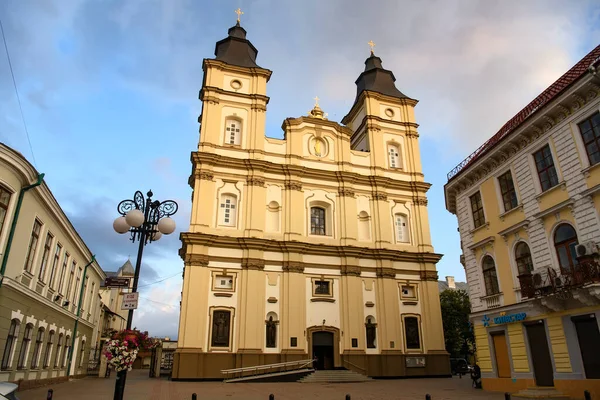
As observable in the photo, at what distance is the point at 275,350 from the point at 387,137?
19.9 meters

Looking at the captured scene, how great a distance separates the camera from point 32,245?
54.7 feet

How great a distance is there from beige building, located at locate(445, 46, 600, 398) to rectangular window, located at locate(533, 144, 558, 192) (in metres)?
0.04

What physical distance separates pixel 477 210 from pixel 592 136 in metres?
7.09

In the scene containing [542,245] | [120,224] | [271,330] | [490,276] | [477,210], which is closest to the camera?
[120,224]

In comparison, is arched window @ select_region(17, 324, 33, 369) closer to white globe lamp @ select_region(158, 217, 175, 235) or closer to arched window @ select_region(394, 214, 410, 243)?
white globe lamp @ select_region(158, 217, 175, 235)

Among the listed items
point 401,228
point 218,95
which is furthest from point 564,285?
point 218,95

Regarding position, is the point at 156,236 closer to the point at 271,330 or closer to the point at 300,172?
the point at 271,330

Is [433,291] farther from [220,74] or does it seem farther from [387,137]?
[220,74]

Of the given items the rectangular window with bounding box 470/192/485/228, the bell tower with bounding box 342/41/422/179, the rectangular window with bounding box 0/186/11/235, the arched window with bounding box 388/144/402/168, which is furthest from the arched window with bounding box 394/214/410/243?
the rectangular window with bounding box 0/186/11/235

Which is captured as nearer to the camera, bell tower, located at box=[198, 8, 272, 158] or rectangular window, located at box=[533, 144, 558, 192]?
rectangular window, located at box=[533, 144, 558, 192]

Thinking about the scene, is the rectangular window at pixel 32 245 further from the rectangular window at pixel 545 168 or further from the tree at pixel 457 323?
the tree at pixel 457 323

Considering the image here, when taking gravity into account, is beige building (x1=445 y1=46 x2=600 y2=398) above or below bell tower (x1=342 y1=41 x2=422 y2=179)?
below

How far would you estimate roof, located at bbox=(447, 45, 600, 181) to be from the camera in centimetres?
1653

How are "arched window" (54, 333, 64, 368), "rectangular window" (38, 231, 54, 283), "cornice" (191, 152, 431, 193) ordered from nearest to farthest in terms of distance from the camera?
"rectangular window" (38, 231, 54, 283)
"arched window" (54, 333, 64, 368)
"cornice" (191, 152, 431, 193)
